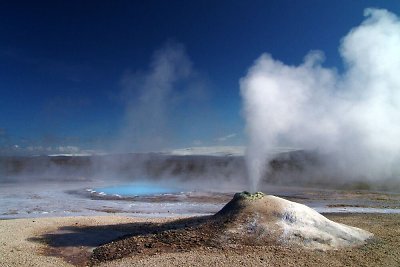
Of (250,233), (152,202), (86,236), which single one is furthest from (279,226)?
(152,202)

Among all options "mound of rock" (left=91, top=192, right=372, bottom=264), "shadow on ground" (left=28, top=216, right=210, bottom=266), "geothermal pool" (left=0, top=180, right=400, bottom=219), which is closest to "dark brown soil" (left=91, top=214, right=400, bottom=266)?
"mound of rock" (left=91, top=192, right=372, bottom=264)

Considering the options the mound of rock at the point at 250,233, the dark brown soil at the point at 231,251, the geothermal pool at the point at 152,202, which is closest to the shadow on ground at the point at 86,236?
the mound of rock at the point at 250,233

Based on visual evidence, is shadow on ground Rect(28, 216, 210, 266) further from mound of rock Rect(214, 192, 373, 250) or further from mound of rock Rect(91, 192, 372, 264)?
mound of rock Rect(214, 192, 373, 250)

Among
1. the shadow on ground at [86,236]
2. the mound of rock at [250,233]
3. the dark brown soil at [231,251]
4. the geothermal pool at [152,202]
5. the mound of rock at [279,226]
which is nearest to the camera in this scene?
the dark brown soil at [231,251]

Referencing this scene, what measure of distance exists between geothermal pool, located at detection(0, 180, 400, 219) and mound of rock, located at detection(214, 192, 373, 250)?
9800 millimetres

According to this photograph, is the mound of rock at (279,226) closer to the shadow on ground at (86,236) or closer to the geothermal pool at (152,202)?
the shadow on ground at (86,236)

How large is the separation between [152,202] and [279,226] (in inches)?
700

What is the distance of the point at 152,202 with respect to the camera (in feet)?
102

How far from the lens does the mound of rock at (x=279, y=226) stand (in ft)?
45.8

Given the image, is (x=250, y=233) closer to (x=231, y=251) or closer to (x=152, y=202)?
(x=231, y=251)

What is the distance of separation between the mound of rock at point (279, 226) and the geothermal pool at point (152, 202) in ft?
32.2

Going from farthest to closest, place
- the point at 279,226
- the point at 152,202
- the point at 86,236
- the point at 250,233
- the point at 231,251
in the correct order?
the point at 152,202, the point at 86,236, the point at 279,226, the point at 250,233, the point at 231,251

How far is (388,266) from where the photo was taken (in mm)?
12328

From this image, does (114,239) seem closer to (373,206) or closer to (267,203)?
(267,203)
